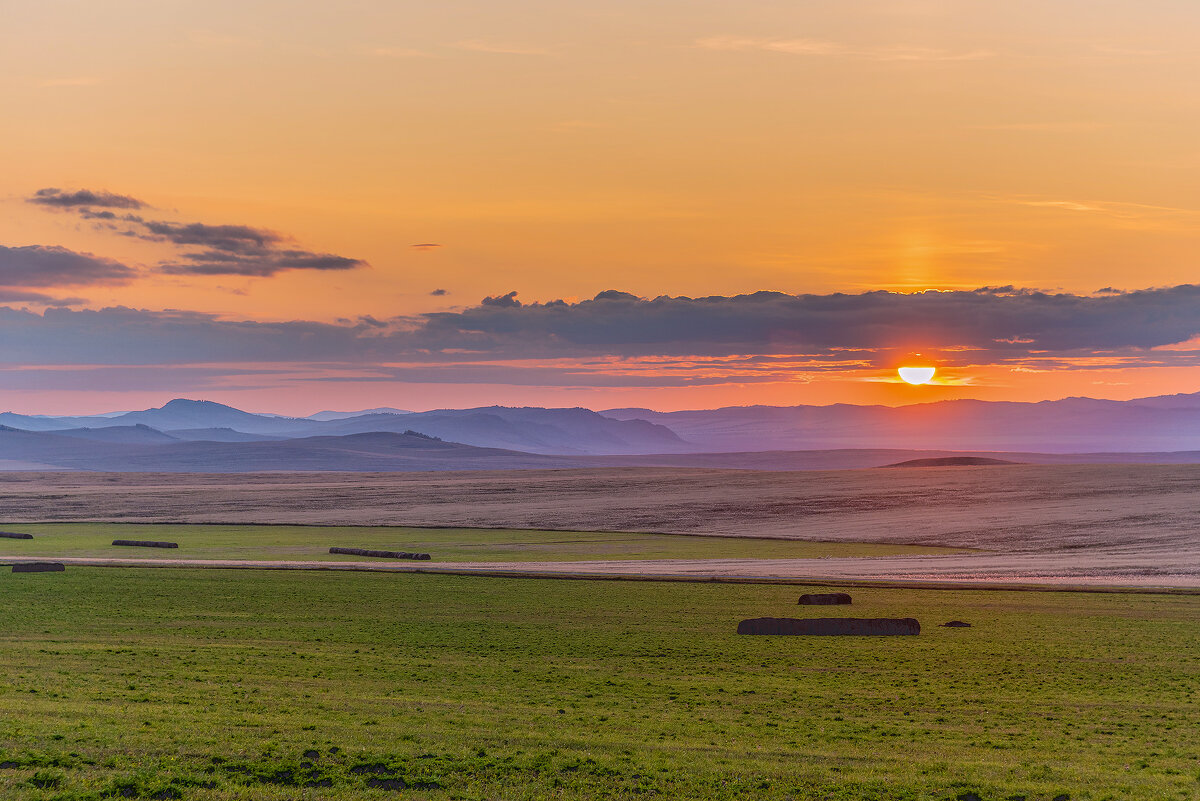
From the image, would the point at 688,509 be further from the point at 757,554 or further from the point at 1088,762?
the point at 1088,762

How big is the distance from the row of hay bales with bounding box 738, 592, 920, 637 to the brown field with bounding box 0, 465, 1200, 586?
20.8 metres

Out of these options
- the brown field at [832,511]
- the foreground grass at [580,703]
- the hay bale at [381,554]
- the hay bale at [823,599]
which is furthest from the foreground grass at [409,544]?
the foreground grass at [580,703]

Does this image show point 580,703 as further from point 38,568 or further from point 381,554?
point 381,554

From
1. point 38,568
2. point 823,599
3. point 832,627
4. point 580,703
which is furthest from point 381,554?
point 580,703

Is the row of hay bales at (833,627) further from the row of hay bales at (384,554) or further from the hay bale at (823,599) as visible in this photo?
the row of hay bales at (384,554)

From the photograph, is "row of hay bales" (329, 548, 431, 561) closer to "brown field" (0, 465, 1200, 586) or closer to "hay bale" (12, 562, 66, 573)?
"brown field" (0, 465, 1200, 586)

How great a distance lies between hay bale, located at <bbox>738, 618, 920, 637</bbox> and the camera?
34.4 meters

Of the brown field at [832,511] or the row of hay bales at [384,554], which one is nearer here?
the brown field at [832,511]

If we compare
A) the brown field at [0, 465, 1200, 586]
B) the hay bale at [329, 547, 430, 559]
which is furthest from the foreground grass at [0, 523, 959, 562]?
the brown field at [0, 465, 1200, 586]

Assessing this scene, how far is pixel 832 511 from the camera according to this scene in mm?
110812

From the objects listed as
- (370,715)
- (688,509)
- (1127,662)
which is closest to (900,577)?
(1127,662)

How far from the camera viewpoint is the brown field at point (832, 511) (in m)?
62.9

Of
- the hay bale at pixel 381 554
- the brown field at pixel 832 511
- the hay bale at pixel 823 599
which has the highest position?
the hay bale at pixel 823 599

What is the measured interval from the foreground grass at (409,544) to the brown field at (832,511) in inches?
258
